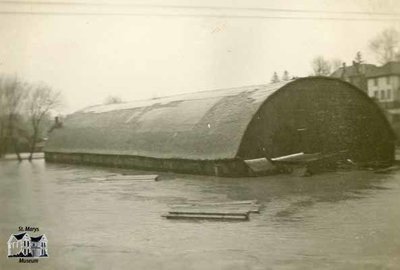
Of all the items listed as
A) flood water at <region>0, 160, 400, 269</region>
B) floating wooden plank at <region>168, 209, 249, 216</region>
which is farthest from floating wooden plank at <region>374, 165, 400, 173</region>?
floating wooden plank at <region>168, 209, 249, 216</region>

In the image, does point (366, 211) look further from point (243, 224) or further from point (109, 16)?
point (109, 16)

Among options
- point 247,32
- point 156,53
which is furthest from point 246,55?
point 156,53

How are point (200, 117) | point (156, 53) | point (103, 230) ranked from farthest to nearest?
point (200, 117), point (156, 53), point (103, 230)

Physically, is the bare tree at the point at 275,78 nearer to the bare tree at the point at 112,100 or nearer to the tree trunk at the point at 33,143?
the bare tree at the point at 112,100

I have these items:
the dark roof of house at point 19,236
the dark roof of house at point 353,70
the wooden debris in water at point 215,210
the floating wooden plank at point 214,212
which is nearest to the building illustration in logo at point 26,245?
the dark roof of house at point 19,236

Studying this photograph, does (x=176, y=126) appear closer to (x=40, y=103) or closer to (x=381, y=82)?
(x=40, y=103)

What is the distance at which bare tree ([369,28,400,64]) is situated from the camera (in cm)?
310

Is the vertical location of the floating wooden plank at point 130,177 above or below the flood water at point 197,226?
above

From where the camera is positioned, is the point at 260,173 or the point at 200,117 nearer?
the point at 260,173

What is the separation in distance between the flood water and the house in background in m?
0.61

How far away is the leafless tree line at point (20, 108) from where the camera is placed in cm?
310

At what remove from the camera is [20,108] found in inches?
130

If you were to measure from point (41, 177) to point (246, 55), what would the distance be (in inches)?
78.7

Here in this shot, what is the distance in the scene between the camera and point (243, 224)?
2893 mm
